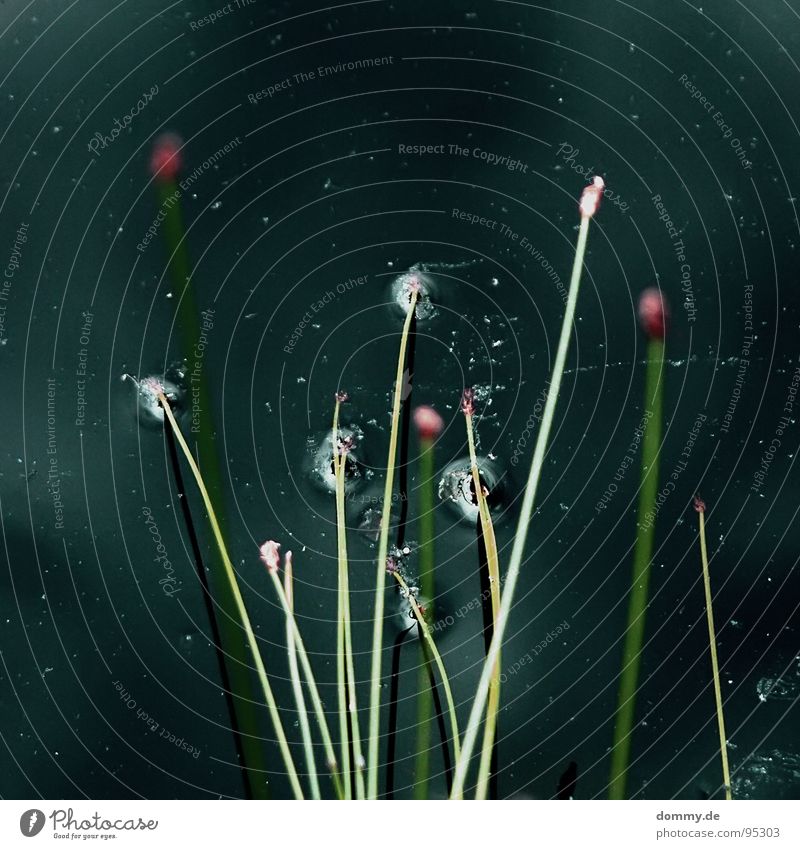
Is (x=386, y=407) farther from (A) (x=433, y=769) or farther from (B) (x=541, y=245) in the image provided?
(A) (x=433, y=769)

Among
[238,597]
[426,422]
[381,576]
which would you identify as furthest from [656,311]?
[238,597]

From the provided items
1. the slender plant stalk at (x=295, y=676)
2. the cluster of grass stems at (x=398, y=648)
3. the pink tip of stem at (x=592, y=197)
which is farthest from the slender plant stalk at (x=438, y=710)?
the pink tip of stem at (x=592, y=197)

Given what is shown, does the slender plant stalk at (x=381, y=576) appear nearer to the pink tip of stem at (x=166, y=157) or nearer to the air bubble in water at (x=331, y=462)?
the air bubble in water at (x=331, y=462)

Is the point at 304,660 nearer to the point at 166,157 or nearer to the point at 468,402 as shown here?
the point at 468,402

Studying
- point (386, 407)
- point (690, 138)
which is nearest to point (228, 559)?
point (386, 407)

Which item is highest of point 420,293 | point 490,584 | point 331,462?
point 420,293

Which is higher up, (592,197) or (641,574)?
(592,197)

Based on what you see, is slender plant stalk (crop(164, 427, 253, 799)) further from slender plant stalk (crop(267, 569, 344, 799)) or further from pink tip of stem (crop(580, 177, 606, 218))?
pink tip of stem (crop(580, 177, 606, 218))
